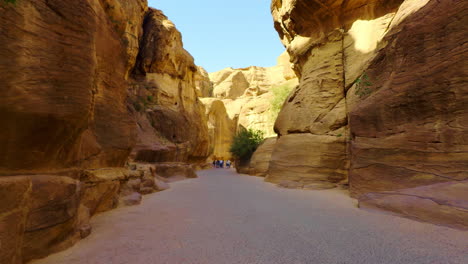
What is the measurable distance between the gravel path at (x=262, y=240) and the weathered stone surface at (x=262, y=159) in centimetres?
1212

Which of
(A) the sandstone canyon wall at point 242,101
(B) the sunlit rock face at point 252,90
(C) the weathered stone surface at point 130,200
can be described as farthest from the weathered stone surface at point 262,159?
(C) the weathered stone surface at point 130,200

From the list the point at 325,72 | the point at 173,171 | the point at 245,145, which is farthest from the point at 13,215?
the point at 245,145

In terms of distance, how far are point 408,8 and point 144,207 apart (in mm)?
9046

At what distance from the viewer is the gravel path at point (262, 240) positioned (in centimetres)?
240

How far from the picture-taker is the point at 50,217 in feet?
8.01

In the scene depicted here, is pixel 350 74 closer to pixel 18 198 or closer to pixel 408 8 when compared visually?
pixel 408 8

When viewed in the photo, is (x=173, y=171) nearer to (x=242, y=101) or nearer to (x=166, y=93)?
(x=166, y=93)

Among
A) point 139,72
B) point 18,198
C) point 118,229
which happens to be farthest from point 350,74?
point 139,72

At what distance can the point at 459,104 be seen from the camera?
179 inches

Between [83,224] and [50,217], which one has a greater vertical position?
[50,217]

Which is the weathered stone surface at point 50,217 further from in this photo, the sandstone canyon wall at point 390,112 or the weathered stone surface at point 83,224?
the sandstone canyon wall at point 390,112

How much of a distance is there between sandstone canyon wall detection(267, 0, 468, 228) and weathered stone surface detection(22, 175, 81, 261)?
532cm

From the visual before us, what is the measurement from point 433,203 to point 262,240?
3124mm

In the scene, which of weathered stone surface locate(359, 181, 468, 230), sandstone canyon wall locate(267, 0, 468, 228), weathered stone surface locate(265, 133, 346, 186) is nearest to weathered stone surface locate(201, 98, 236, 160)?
sandstone canyon wall locate(267, 0, 468, 228)
